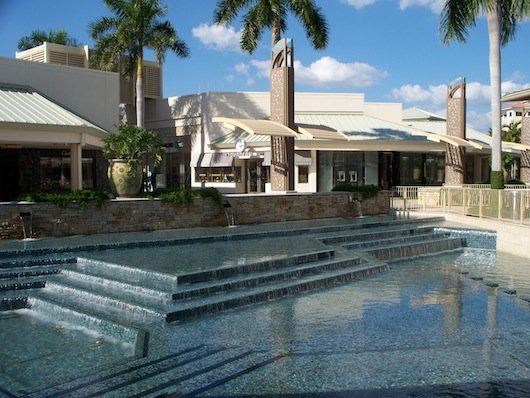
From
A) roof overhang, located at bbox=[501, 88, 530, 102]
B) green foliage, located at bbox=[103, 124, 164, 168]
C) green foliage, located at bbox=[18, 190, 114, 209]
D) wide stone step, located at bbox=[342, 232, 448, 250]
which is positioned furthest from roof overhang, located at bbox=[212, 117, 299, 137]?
roof overhang, located at bbox=[501, 88, 530, 102]

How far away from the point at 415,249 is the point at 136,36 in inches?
775

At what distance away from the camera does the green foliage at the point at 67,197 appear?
1556 cm

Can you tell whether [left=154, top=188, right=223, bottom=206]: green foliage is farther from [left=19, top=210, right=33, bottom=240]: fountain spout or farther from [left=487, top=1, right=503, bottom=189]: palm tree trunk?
[left=487, top=1, right=503, bottom=189]: palm tree trunk

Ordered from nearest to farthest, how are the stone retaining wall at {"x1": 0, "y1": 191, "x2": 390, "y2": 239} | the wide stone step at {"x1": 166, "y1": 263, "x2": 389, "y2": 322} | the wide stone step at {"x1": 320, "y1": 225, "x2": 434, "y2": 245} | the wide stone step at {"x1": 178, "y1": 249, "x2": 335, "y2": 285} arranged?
the wide stone step at {"x1": 166, "y1": 263, "x2": 389, "y2": 322}
the wide stone step at {"x1": 178, "y1": 249, "x2": 335, "y2": 285}
the stone retaining wall at {"x1": 0, "y1": 191, "x2": 390, "y2": 239}
the wide stone step at {"x1": 320, "y1": 225, "x2": 434, "y2": 245}

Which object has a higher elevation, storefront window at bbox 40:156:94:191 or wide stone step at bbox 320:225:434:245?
storefront window at bbox 40:156:94:191

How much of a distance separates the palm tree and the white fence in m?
13.9

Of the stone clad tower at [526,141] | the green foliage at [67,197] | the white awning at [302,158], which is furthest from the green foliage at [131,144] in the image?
the stone clad tower at [526,141]

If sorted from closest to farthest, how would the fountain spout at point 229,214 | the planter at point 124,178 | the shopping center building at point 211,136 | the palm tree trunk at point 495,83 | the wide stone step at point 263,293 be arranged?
the wide stone step at point 263,293 < the planter at point 124,178 < the fountain spout at point 229,214 < the shopping center building at point 211,136 < the palm tree trunk at point 495,83

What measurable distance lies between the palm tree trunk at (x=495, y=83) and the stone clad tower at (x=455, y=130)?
4714 millimetres

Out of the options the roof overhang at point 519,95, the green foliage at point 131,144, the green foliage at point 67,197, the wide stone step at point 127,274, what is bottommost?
the wide stone step at point 127,274

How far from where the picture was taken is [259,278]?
36.0 ft

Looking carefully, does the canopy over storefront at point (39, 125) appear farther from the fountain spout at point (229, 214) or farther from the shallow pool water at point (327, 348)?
the shallow pool water at point (327, 348)

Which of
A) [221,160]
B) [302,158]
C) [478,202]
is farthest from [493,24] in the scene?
[221,160]

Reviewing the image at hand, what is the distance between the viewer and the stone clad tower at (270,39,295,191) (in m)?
22.5
